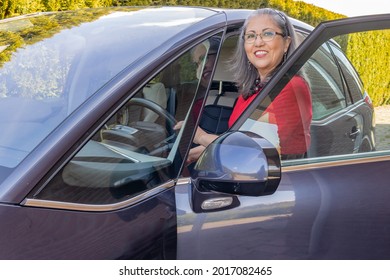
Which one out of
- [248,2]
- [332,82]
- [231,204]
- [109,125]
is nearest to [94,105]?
[109,125]

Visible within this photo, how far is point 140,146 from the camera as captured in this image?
2.07m

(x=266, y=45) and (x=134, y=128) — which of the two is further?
(x=266, y=45)

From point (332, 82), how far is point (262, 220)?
26.4 inches

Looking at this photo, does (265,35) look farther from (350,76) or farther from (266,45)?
(350,76)

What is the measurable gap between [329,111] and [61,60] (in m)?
1.02

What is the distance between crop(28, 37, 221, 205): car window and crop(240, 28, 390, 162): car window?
30 cm

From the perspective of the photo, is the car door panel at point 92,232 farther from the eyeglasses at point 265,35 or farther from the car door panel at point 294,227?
the eyeglasses at point 265,35

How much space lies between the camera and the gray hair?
2.43 m

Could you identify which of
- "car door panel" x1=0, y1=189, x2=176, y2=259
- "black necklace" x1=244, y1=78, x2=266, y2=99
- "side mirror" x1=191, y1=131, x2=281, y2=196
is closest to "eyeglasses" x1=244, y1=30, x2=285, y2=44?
"black necklace" x1=244, y1=78, x2=266, y2=99

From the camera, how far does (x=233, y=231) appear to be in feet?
6.07

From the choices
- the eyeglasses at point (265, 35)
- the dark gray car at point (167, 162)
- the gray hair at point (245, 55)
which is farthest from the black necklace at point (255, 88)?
the dark gray car at point (167, 162)

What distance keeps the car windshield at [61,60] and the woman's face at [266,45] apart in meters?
0.21

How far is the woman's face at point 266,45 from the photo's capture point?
94.4 inches

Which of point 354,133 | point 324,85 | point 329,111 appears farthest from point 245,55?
point 354,133
